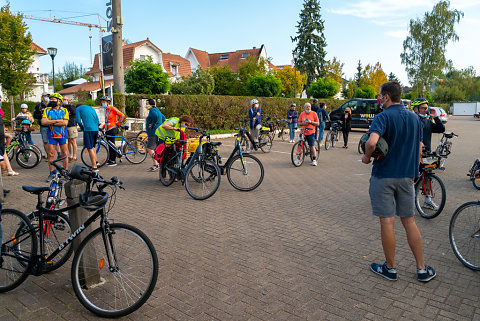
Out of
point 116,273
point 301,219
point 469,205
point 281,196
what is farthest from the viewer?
point 281,196

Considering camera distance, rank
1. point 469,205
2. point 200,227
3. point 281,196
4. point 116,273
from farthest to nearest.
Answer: point 281,196, point 200,227, point 469,205, point 116,273

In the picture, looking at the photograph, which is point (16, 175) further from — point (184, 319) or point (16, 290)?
point (184, 319)

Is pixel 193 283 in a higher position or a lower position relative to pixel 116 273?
lower

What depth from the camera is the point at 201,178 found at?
7098 millimetres

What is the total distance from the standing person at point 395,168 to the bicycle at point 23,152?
949cm

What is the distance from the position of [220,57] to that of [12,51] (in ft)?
158

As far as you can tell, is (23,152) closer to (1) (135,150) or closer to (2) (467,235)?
(1) (135,150)

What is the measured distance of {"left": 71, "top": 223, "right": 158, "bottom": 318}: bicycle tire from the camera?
9.98ft

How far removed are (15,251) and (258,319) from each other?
2.36 meters

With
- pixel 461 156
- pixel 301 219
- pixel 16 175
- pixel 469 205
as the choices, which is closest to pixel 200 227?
pixel 301 219

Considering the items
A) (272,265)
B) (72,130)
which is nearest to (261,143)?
(72,130)

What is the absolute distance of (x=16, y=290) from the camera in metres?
3.53

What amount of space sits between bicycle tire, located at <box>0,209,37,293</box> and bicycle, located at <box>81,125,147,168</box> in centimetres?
710

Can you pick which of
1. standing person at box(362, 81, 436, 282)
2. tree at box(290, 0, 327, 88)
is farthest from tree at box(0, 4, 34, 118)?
tree at box(290, 0, 327, 88)
